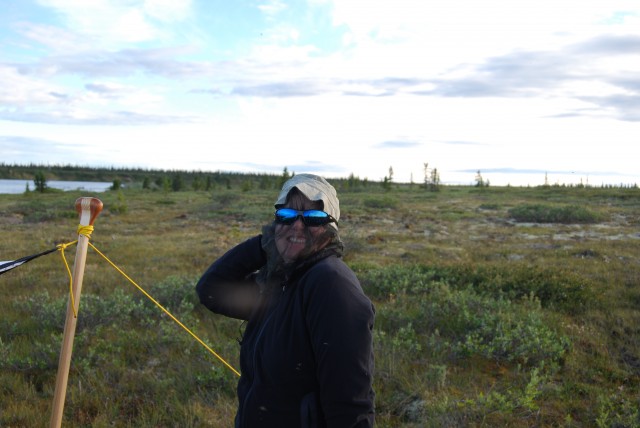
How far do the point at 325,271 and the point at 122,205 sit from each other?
23.9 metres

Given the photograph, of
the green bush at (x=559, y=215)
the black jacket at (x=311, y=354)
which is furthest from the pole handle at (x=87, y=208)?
the green bush at (x=559, y=215)

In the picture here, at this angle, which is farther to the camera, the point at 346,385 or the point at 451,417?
the point at 451,417

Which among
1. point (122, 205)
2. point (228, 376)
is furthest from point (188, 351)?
point (122, 205)

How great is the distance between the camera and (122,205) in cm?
2395

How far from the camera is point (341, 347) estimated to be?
6.02 ft

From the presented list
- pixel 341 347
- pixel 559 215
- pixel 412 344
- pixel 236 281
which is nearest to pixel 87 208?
pixel 236 281

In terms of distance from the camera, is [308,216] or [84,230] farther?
[84,230]

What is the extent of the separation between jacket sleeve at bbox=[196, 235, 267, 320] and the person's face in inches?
19.1

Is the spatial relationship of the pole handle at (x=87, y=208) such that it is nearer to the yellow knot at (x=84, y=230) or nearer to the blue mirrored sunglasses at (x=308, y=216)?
the yellow knot at (x=84, y=230)

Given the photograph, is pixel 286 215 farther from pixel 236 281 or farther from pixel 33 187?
pixel 33 187

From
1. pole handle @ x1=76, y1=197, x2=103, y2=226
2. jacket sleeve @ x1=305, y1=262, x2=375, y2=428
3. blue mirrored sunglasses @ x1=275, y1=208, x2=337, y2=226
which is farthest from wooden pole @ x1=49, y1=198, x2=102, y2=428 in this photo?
jacket sleeve @ x1=305, y1=262, x2=375, y2=428

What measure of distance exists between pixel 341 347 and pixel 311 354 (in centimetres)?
19

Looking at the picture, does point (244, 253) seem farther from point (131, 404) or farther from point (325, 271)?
point (131, 404)

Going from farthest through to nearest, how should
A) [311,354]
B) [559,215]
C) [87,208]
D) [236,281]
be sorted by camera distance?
1. [559,215]
2. [87,208]
3. [236,281]
4. [311,354]
